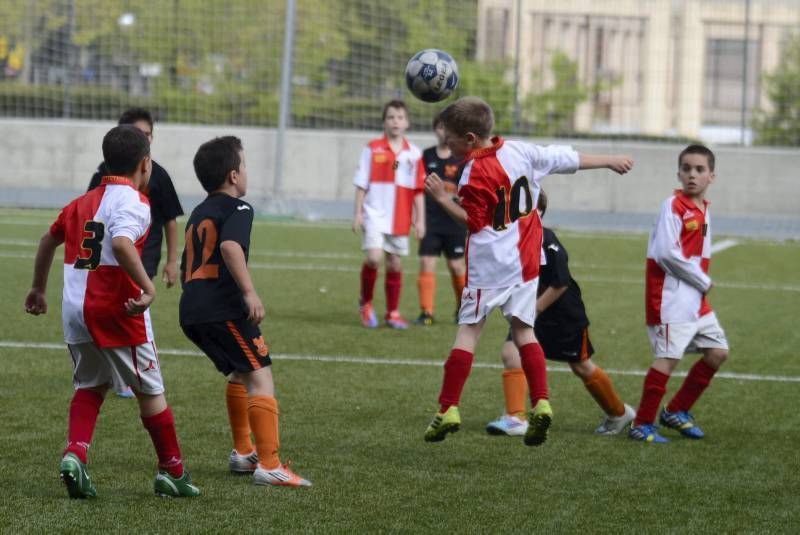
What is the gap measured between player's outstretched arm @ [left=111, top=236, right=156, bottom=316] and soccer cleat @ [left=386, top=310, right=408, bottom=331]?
5.86 metres

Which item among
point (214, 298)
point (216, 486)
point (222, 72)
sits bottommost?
point (216, 486)

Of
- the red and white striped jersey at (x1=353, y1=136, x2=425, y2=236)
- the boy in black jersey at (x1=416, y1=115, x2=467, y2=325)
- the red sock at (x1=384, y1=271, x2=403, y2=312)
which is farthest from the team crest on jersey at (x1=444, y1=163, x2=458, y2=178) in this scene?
the red sock at (x1=384, y1=271, x2=403, y2=312)

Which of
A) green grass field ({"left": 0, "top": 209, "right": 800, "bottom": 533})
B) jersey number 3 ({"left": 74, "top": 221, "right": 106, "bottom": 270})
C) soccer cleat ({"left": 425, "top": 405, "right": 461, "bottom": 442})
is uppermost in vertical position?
jersey number 3 ({"left": 74, "top": 221, "right": 106, "bottom": 270})

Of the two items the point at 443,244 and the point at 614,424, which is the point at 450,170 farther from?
the point at 614,424

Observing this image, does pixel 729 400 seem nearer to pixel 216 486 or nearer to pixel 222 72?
pixel 216 486

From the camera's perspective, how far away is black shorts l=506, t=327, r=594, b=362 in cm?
681

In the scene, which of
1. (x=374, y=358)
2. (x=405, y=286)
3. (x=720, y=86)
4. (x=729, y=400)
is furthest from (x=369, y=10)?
(x=729, y=400)

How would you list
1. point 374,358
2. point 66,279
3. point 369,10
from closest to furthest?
point 66,279
point 374,358
point 369,10

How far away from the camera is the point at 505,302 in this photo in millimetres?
6148

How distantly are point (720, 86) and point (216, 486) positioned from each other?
68.6ft

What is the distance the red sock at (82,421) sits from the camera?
5178 millimetres

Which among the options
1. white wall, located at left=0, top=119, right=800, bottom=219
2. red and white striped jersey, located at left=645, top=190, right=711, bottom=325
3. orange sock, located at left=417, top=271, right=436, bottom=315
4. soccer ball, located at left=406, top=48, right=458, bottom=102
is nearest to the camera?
red and white striped jersey, located at left=645, top=190, right=711, bottom=325

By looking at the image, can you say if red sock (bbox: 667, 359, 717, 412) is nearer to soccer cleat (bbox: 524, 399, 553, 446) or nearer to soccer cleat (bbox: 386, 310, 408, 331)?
soccer cleat (bbox: 524, 399, 553, 446)

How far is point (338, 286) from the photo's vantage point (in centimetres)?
1351
